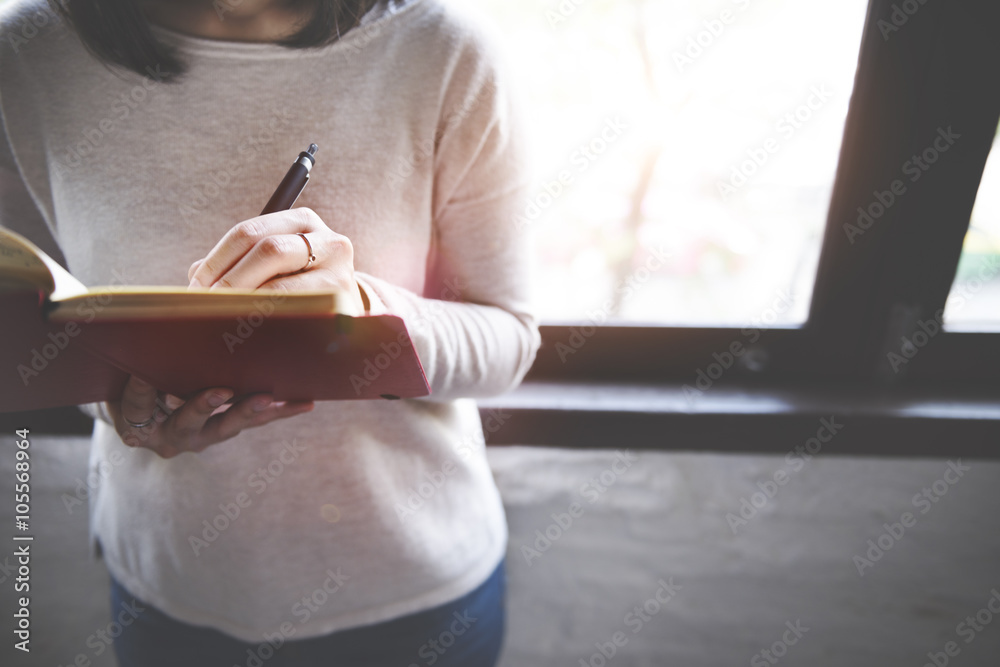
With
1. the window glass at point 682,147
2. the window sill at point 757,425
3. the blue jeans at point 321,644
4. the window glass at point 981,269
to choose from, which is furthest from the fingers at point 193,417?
the window glass at point 981,269

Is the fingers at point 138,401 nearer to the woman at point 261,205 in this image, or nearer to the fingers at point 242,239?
the woman at point 261,205

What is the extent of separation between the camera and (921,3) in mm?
831

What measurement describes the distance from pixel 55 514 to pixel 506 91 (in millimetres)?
1156

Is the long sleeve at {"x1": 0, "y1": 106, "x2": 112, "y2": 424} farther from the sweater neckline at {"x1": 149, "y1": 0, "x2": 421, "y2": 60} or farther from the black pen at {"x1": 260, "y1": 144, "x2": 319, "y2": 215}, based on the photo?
the black pen at {"x1": 260, "y1": 144, "x2": 319, "y2": 215}

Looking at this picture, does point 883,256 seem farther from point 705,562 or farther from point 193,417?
point 193,417

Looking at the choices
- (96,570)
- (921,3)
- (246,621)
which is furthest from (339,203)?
(96,570)

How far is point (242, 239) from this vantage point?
426 mm

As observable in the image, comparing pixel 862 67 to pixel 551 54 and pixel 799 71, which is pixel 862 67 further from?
pixel 551 54

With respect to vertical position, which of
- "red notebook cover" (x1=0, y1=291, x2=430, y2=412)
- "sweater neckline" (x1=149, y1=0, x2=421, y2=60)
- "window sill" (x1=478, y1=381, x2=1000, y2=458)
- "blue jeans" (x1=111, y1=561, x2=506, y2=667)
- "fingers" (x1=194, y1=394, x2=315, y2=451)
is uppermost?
"sweater neckline" (x1=149, y1=0, x2=421, y2=60)

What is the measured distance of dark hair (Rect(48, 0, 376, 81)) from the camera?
565 millimetres

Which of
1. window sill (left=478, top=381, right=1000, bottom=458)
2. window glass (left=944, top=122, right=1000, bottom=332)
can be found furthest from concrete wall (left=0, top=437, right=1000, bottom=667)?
window glass (left=944, top=122, right=1000, bottom=332)

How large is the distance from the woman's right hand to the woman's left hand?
113 millimetres

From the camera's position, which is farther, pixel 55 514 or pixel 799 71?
pixel 55 514

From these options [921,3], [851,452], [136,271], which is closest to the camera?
[136,271]
